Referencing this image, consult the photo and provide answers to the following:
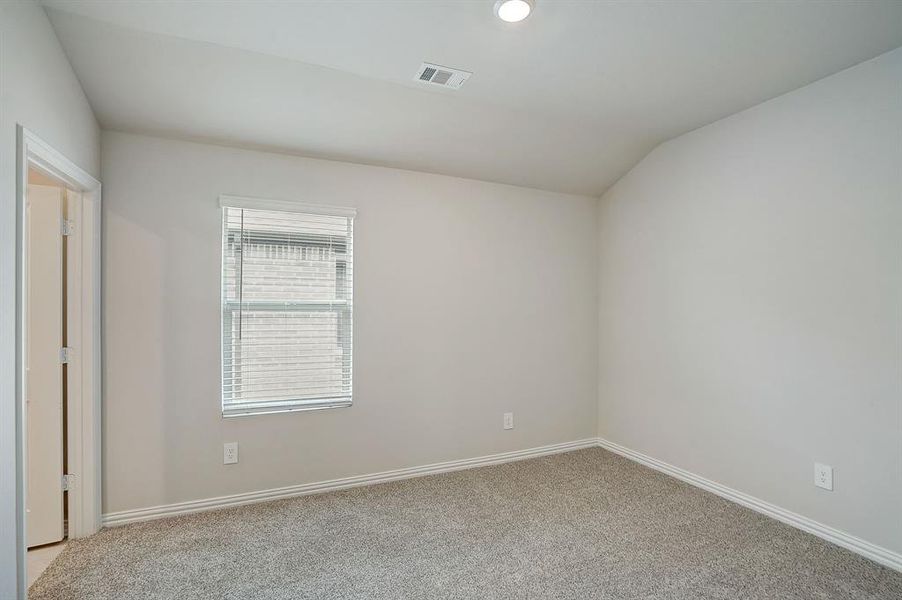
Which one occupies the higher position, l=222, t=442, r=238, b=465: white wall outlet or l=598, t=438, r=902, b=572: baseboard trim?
l=222, t=442, r=238, b=465: white wall outlet

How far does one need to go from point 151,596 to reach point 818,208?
3995 millimetres

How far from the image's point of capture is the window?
292 centimetres

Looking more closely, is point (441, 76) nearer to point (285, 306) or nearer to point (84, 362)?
point (285, 306)

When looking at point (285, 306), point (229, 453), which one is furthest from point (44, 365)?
point (285, 306)

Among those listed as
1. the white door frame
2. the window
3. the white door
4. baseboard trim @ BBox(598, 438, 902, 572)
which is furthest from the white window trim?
baseboard trim @ BBox(598, 438, 902, 572)

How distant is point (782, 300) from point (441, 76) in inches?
97.1

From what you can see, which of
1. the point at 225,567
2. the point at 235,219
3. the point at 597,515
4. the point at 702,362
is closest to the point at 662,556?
the point at 597,515

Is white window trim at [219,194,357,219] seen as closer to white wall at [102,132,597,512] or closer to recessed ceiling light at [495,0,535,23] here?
white wall at [102,132,597,512]

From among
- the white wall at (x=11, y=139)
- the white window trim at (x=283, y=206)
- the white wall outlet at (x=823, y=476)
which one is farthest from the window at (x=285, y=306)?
the white wall outlet at (x=823, y=476)

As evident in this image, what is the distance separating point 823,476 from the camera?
2531 millimetres

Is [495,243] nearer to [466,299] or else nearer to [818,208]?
[466,299]

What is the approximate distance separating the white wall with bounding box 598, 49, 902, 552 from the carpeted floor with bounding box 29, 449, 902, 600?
1.26 ft

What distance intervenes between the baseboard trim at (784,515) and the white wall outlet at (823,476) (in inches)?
8.8

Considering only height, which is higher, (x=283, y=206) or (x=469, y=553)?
(x=283, y=206)
